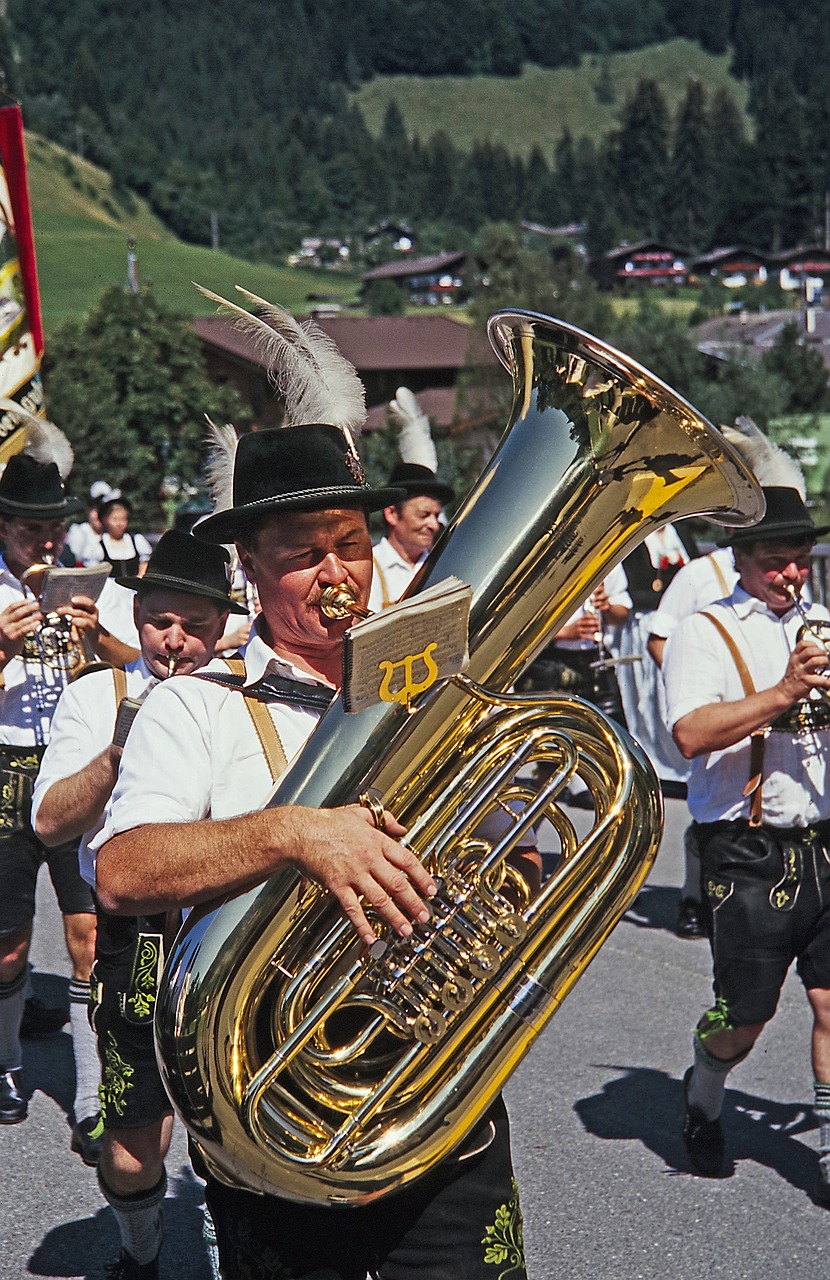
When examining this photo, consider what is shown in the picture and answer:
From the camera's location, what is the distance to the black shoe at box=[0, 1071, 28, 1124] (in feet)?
16.9

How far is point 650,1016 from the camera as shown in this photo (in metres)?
6.05

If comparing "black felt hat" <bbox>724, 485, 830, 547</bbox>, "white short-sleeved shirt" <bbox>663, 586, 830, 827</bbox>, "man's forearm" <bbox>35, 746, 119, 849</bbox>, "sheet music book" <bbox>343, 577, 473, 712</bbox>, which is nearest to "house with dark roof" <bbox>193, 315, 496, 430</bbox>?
"black felt hat" <bbox>724, 485, 830, 547</bbox>

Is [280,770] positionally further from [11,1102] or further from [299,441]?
[11,1102]

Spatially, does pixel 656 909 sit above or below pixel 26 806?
below

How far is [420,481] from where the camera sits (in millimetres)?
7457

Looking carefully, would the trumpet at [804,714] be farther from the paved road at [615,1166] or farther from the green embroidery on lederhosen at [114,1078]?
the green embroidery on lederhosen at [114,1078]

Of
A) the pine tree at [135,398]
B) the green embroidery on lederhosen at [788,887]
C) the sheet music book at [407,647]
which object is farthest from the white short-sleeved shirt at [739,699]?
the pine tree at [135,398]

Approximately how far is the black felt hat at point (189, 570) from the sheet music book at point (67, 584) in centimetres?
76

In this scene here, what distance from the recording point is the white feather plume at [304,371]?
288cm

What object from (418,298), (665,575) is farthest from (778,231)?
(665,575)

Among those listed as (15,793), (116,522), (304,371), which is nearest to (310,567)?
(304,371)

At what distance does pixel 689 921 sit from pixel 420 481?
236cm

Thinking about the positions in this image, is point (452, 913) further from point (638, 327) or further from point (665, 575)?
point (638, 327)

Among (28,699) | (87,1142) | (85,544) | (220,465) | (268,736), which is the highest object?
(220,465)
